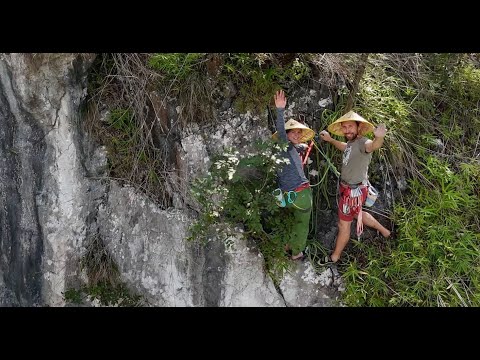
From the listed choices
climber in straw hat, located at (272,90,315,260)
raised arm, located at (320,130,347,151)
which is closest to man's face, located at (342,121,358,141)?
raised arm, located at (320,130,347,151)

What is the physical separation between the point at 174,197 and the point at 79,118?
1.10 metres

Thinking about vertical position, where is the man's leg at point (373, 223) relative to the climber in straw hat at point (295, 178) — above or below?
below

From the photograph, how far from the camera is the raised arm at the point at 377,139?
3.98 metres

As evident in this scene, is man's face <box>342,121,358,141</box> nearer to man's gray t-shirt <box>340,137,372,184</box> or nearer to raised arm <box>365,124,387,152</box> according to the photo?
man's gray t-shirt <box>340,137,372,184</box>

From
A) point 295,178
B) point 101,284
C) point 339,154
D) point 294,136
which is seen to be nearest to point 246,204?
point 295,178

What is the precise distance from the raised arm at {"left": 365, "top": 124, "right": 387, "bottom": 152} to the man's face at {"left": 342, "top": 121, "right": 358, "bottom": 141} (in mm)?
161

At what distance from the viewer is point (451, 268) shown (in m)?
4.66

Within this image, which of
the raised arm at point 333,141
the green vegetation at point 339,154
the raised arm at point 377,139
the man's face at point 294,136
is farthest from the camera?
the green vegetation at point 339,154

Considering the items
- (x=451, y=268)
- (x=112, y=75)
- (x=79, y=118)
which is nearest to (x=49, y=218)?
(x=79, y=118)

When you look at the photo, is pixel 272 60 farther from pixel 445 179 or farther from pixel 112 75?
pixel 445 179

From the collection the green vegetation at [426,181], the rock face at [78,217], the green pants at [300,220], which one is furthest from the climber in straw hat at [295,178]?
the green vegetation at [426,181]

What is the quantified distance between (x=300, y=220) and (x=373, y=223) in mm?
679

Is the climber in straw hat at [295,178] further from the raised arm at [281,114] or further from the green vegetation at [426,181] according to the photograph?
the green vegetation at [426,181]

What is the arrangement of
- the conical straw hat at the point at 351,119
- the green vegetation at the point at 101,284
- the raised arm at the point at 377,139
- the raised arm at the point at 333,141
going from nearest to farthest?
the raised arm at the point at 377,139 < the conical straw hat at the point at 351,119 < the raised arm at the point at 333,141 < the green vegetation at the point at 101,284
